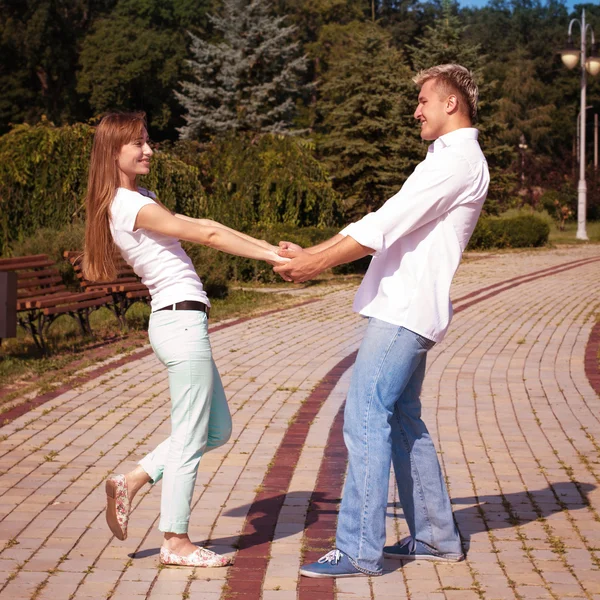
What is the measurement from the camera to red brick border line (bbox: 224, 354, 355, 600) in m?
4.08

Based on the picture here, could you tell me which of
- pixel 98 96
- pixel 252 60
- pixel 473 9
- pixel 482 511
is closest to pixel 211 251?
pixel 482 511

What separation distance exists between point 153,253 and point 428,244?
42.9 inches

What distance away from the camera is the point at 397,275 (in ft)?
12.9

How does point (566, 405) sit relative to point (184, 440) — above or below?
below

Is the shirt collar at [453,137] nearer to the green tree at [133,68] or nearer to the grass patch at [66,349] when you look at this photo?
the grass patch at [66,349]

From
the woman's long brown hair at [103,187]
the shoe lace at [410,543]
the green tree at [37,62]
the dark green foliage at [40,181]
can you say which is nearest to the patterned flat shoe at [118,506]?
the woman's long brown hair at [103,187]

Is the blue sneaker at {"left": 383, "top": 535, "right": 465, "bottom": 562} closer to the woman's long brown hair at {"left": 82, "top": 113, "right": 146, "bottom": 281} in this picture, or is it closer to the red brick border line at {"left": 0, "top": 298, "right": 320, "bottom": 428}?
the woman's long brown hair at {"left": 82, "top": 113, "right": 146, "bottom": 281}

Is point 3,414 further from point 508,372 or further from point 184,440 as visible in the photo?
point 508,372

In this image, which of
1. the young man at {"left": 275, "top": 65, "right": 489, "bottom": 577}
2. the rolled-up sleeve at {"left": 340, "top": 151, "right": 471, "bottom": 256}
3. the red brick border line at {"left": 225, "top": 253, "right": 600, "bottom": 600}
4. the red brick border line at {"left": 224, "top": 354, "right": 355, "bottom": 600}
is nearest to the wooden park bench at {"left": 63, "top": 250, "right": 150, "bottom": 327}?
the red brick border line at {"left": 224, "top": 354, "right": 355, "bottom": 600}

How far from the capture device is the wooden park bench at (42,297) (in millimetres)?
10297

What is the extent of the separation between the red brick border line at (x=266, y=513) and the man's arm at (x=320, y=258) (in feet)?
3.92

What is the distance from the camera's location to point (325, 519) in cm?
493

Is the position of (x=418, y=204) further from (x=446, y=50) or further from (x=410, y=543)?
(x=446, y=50)

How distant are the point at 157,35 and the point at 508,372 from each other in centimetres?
5517
